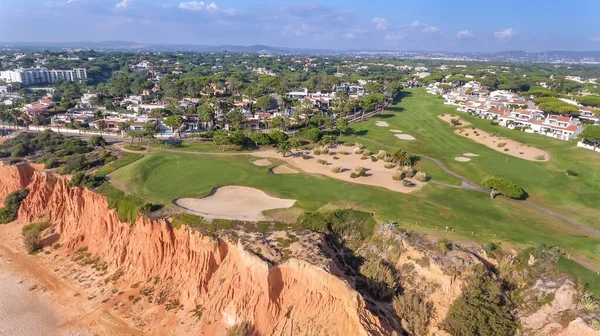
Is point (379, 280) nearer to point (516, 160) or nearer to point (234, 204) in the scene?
point (234, 204)

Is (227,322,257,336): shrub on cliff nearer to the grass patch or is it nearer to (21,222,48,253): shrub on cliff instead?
(21,222,48,253): shrub on cliff

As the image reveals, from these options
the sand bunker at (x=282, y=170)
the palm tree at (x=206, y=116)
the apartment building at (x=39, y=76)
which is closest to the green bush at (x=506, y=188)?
the sand bunker at (x=282, y=170)

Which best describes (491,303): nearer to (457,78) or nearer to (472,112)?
(472,112)

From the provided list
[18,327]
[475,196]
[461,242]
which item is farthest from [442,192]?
[18,327]

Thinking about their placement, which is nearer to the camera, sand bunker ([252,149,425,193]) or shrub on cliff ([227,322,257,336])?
shrub on cliff ([227,322,257,336])

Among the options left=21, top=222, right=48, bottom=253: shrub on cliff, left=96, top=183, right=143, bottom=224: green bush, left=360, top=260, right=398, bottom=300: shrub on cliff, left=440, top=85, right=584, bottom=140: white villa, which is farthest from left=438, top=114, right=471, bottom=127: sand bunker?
left=21, top=222, right=48, bottom=253: shrub on cliff

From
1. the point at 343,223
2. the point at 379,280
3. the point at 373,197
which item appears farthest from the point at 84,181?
the point at 379,280

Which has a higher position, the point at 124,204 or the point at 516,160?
the point at 124,204
